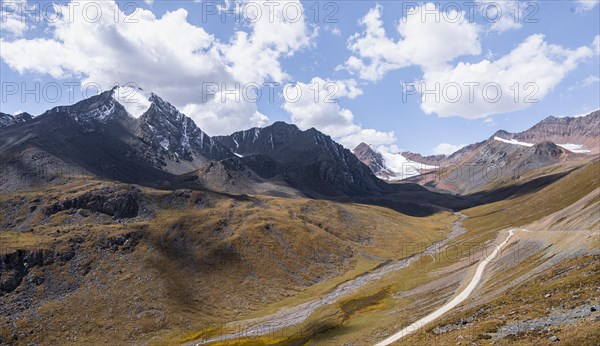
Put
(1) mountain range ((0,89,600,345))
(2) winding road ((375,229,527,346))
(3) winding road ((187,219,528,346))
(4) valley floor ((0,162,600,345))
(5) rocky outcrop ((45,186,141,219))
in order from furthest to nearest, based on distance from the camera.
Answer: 1. (5) rocky outcrop ((45,186,141,219))
2. (3) winding road ((187,219,528,346))
3. (2) winding road ((375,229,527,346))
4. (1) mountain range ((0,89,600,345))
5. (4) valley floor ((0,162,600,345))

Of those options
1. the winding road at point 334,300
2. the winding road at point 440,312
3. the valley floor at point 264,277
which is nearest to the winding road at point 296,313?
the winding road at point 334,300

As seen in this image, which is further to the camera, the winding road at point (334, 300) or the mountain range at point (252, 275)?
the winding road at point (334, 300)

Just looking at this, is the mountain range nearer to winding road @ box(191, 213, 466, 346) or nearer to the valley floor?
the valley floor

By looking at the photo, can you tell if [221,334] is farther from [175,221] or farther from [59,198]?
[59,198]

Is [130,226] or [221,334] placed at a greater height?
[130,226]

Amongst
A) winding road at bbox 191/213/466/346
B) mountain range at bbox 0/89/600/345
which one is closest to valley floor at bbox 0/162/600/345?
mountain range at bbox 0/89/600/345

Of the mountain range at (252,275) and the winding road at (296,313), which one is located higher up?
the mountain range at (252,275)

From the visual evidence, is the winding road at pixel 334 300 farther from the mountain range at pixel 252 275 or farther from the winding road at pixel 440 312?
the mountain range at pixel 252 275

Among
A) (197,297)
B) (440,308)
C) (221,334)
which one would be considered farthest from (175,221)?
(440,308)

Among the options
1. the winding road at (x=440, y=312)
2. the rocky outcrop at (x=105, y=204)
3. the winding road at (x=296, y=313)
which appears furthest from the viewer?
the rocky outcrop at (x=105, y=204)

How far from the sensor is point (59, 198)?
162m


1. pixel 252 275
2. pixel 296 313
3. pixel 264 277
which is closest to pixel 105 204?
pixel 252 275

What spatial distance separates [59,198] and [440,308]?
161 metres

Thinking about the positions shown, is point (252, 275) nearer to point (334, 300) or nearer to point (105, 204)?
point (334, 300)
